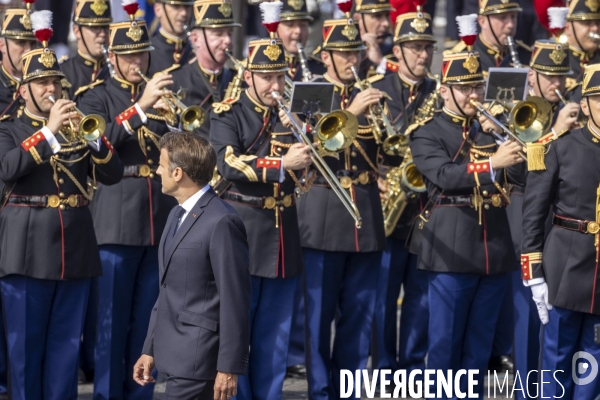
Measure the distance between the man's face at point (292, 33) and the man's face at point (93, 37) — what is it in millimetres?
1445

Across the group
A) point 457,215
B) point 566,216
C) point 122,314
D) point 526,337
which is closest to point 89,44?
point 122,314

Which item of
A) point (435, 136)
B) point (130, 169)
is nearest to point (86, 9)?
point (130, 169)

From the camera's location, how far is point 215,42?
33.6 ft

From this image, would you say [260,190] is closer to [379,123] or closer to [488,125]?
[379,123]

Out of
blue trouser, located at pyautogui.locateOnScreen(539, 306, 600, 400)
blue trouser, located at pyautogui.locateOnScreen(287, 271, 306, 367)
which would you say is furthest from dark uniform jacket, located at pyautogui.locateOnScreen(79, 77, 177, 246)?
blue trouser, located at pyautogui.locateOnScreen(539, 306, 600, 400)

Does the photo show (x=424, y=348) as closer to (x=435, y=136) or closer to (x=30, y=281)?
(x=435, y=136)

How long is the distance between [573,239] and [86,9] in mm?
4427

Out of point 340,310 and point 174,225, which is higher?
point 174,225

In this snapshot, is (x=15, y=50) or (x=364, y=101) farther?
(x=15, y=50)

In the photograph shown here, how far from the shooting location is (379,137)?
31.1 ft

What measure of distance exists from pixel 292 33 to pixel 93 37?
1.64 metres

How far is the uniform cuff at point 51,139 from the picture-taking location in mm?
8258

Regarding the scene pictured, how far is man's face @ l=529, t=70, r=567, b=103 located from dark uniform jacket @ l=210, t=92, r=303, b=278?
6.99 feet

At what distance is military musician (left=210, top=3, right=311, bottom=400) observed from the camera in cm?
876
